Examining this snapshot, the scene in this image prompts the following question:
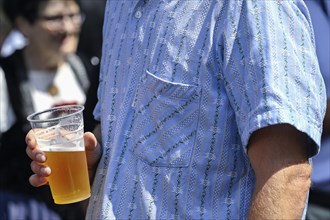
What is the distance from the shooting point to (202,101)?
1.90 metres

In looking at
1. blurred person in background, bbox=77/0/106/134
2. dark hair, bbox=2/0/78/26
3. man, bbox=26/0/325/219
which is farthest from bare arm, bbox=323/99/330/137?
dark hair, bbox=2/0/78/26

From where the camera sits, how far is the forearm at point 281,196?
68.9 inches

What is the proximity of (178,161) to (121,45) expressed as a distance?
1.36 feet

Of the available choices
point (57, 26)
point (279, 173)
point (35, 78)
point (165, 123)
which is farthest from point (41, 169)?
point (57, 26)

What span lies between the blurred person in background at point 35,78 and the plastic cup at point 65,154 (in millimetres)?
2060

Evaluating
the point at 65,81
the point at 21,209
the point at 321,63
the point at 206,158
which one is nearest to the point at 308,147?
the point at 206,158

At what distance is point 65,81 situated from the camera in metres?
5.00

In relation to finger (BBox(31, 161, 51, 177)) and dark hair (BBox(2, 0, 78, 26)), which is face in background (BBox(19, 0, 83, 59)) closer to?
dark hair (BBox(2, 0, 78, 26))

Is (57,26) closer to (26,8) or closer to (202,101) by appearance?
(26,8)

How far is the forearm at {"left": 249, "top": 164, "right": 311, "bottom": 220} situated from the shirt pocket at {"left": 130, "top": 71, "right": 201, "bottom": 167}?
8.8 inches

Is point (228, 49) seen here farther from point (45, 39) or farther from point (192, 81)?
point (45, 39)

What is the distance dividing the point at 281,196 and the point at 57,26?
146 inches

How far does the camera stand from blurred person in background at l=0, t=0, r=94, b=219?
452 cm

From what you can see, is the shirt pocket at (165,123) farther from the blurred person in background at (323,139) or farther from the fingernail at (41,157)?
the blurred person in background at (323,139)
